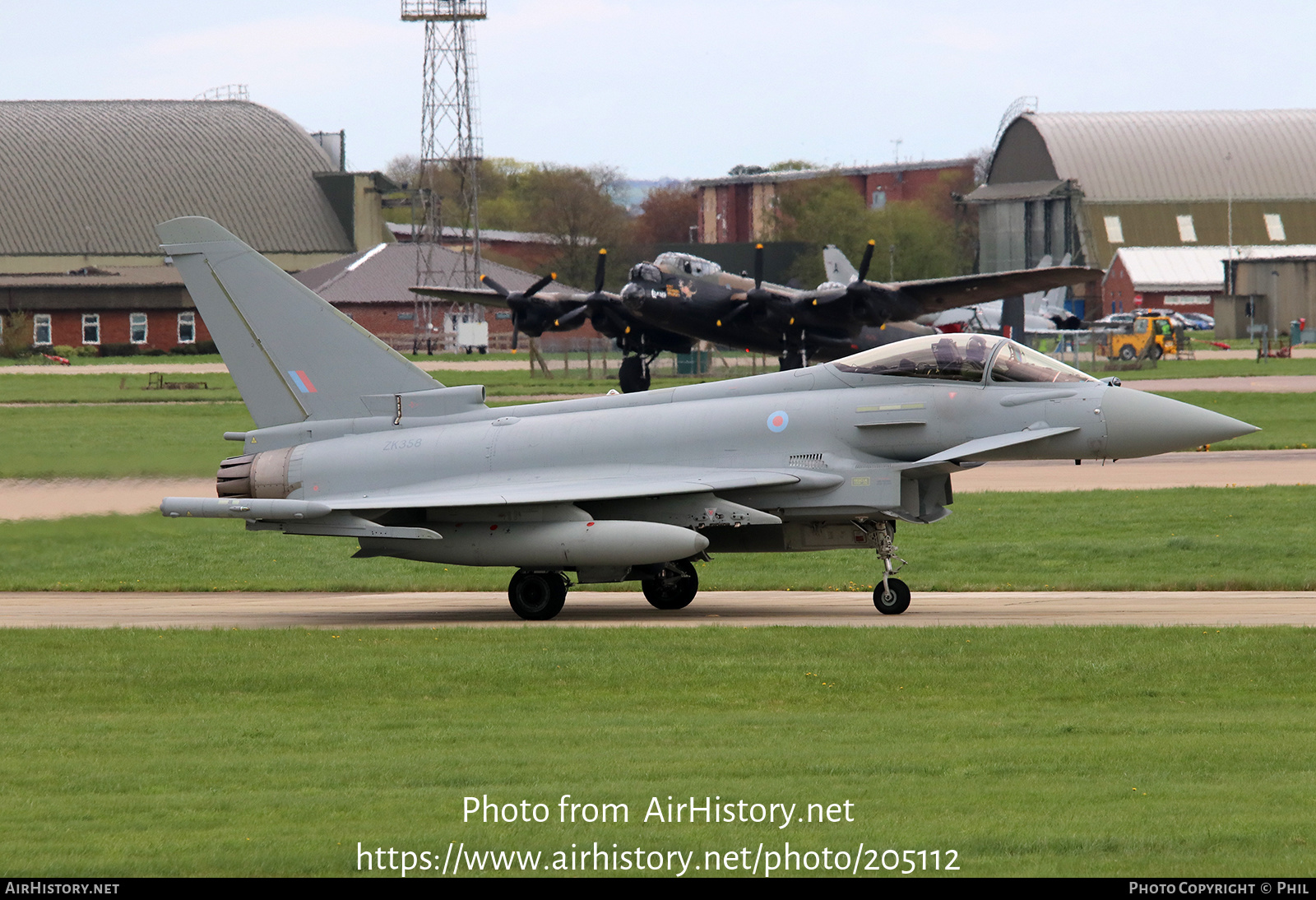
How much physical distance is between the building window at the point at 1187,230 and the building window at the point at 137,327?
239 feet

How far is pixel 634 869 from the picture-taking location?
7.12 metres

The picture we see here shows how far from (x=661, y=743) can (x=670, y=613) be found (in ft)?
24.3

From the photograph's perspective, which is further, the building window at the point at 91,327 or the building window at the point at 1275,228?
the building window at the point at 1275,228

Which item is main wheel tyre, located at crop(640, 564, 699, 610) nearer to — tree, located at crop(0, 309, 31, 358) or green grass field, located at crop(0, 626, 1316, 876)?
green grass field, located at crop(0, 626, 1316, 876)

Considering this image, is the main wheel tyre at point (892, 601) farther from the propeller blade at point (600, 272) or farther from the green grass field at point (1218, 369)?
the green grass field at point (1218, 369)

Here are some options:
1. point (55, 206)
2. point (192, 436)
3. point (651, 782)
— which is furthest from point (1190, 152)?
point (651, 782)

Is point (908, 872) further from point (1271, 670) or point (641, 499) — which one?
point (641, 499)

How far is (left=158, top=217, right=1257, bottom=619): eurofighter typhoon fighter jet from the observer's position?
16500mm

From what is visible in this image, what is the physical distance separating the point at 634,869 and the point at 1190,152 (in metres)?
115

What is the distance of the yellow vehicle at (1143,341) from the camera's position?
71.5 metres

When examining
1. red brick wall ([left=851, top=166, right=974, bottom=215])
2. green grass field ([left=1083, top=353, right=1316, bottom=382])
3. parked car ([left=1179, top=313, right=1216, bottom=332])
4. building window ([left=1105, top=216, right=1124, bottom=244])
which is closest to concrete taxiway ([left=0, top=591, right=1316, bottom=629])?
green grass field ([left=1083, top=353, right=1316, bottom=382])

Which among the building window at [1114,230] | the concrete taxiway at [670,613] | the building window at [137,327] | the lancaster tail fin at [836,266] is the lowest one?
the concrete taxiway at [670,613]

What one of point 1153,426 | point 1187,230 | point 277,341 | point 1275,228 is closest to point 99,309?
point 1187,230

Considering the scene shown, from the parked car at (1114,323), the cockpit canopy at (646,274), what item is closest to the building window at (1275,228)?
the parked car at (1114,323)
